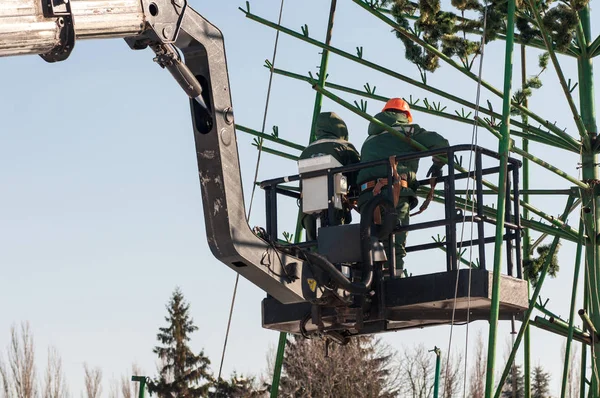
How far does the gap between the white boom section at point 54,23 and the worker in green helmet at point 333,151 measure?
4.07m

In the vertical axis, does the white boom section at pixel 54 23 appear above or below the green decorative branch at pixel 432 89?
below

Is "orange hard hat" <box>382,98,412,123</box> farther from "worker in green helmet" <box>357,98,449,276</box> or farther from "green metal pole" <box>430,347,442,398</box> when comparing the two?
"green metal pole" <box>430,347,442,398</box>

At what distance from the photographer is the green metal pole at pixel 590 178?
45.5ft

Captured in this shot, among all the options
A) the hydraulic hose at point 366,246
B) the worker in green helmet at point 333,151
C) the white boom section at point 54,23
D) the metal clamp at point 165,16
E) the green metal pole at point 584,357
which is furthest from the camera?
the green metal pole at point 584,357

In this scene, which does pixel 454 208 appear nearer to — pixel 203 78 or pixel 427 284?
pixel 427 284

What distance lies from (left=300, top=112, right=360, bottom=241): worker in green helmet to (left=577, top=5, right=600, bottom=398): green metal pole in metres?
3.34

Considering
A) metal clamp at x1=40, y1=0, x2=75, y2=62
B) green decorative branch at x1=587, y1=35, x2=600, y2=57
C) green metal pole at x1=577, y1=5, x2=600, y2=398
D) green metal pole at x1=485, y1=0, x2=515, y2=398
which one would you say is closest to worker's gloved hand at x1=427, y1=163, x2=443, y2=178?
green metal pole at x1=485, y1=0, x2=515, y2=398

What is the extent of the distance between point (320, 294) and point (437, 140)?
2161mm

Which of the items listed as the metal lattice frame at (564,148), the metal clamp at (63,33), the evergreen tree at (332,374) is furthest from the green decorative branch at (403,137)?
the evergreen tree at (332,374)

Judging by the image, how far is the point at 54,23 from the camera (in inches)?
283

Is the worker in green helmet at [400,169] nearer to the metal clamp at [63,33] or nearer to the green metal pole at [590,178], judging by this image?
the green metal pole at [590,178]

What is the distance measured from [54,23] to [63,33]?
0.33 ft

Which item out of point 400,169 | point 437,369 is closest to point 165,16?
point 400,169

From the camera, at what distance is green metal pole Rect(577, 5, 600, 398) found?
45.5 feet
